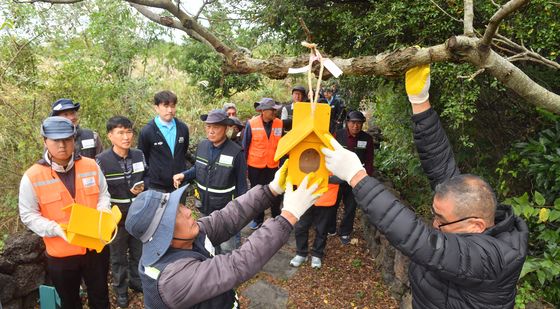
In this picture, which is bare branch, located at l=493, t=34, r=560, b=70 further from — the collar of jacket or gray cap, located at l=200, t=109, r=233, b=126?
gray cap, located at l=200, t=109, r=233, b=126

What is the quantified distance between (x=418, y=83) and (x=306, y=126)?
87 centimetres

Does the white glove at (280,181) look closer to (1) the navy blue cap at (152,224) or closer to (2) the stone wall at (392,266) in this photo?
(1) the navy blue cap at (152,224)

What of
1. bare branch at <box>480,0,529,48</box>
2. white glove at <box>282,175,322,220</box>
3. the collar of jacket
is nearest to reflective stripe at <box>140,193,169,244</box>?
white glove at <box>282,175,322,220</box>

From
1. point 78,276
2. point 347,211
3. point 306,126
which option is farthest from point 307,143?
point 347,211

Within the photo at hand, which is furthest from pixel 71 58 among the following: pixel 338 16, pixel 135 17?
pixel 338 16

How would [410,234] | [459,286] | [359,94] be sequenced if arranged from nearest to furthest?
[410,234]
[459,286]
[359,94]

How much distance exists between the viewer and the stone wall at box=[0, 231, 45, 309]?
140 inches

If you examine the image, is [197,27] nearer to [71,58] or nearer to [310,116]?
[310,116]

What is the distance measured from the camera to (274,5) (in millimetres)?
4488

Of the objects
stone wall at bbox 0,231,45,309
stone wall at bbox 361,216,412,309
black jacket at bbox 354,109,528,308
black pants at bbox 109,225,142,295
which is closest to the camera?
black jacket at bbox 354,109,528,308

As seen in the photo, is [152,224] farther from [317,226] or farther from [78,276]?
[317,226]

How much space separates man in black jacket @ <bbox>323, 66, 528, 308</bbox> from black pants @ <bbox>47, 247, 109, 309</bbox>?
8.82 ft

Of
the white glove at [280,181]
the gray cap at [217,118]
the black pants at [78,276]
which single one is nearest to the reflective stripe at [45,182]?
the black pants at [78,276]

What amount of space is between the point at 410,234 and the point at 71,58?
608cm
